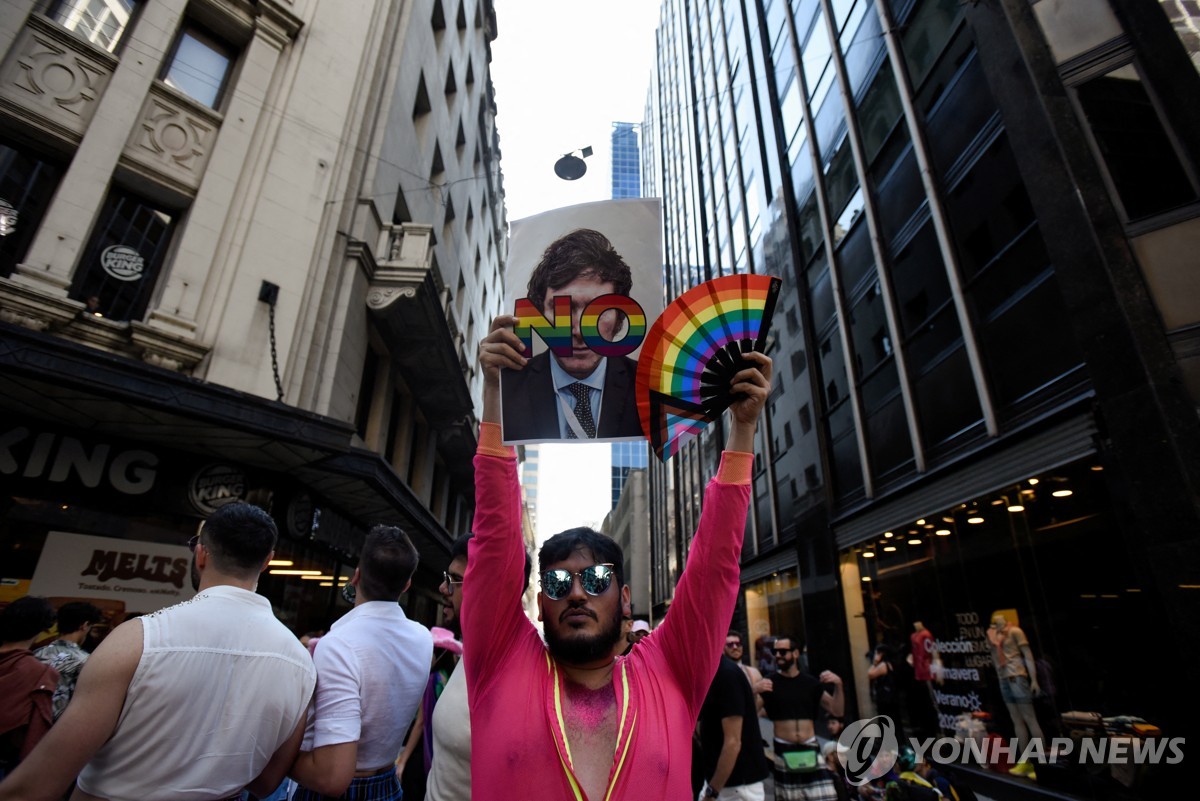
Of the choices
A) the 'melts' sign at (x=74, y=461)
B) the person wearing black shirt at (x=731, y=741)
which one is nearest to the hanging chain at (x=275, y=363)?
the 'melts' sign at (x=74, y=461)

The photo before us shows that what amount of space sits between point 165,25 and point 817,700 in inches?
570

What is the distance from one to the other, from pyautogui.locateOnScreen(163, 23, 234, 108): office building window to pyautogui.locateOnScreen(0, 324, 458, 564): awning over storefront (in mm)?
6187

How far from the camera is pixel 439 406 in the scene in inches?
699

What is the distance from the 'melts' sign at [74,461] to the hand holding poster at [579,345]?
27.9 feet

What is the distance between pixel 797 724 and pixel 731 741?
60.0 inches

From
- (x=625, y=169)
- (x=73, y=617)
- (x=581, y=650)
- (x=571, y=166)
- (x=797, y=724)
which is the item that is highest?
(x=625, y=169)

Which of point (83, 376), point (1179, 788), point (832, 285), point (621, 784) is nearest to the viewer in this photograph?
point (621, 784)

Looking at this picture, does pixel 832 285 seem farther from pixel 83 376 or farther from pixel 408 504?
pixel 83 376

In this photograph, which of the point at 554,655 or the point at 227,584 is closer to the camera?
the point at 554,655

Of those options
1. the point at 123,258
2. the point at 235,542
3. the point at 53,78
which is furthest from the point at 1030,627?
the point at 53,78

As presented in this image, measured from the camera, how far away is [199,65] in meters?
10.6

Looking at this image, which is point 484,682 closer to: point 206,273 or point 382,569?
point 382,569

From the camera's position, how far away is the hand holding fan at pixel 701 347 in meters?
2.20

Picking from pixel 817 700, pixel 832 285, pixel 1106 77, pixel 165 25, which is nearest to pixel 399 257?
pixel 165 25
